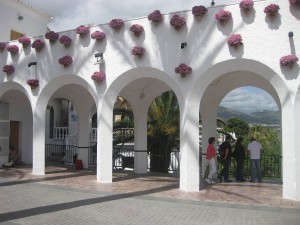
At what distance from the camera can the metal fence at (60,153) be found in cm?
2232

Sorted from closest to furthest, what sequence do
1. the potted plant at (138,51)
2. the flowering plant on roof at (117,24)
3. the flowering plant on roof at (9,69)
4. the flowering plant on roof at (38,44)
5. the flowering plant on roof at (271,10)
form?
the flowering plant on roof at (271,10) → the potted plant at (138,51) → the flowering plant on roof at (117,24) → the flowering plant on roof at (38,44) → the flowering plant on roof at (9,69)

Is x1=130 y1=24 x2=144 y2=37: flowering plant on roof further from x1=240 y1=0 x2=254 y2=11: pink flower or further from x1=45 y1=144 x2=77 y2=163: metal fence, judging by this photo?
x1=45 y1=144 x2=77 y2=163: metal fence

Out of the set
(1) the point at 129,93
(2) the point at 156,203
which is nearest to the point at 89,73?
(1) the point at 129,93

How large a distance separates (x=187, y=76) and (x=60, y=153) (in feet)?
44.2

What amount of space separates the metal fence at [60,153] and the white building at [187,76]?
5914 millimetres

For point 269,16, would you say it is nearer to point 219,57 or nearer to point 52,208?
point 219,57

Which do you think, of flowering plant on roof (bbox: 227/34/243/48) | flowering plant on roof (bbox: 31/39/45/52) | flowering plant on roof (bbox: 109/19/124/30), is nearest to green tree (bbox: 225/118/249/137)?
flowering plant on roof (bbox: 31/39/45/52)

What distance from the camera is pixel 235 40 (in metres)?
11.2

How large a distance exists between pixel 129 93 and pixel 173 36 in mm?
4533

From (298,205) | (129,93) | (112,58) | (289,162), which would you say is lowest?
(298,205)

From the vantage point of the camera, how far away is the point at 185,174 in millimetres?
12047

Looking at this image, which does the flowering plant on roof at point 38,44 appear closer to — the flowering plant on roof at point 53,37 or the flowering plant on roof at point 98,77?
the flowering plant on roof at point 53,37

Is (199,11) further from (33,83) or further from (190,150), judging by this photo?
(33,83)

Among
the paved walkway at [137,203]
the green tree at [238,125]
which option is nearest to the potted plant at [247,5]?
the paved walkway at [137,203]
